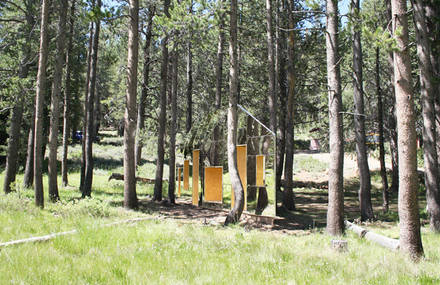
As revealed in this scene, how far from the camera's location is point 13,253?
220 inches

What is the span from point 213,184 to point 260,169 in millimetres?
2765

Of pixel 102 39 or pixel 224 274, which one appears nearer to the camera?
pixel 224 274

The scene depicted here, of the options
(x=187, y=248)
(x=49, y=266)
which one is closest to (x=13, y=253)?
(x=49, y=266)

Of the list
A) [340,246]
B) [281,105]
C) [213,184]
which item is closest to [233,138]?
[213,184]

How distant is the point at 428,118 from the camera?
10.1 m

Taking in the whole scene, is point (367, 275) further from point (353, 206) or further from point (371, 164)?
point (371, 164)

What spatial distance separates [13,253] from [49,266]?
0.88 metres

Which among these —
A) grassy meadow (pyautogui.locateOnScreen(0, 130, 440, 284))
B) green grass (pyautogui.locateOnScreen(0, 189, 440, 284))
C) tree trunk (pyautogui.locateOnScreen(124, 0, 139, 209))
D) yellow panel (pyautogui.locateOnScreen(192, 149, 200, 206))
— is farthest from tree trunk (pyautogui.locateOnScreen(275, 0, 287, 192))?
green grass (pyautogui.locateOnScreen(0, 189, 440, 284))

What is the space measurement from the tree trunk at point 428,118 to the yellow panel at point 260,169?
5.12m

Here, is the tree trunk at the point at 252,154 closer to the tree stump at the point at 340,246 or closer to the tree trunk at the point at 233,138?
the tree trunk at the point at 233,138

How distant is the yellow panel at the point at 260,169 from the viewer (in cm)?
1305

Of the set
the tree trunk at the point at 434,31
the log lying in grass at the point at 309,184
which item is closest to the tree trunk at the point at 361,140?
the tree trunk at the point at 434,31

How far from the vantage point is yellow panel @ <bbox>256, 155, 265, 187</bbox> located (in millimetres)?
13055

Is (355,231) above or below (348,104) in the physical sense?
below
